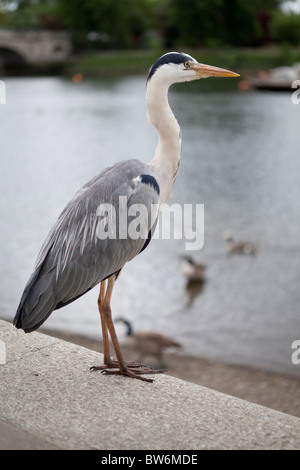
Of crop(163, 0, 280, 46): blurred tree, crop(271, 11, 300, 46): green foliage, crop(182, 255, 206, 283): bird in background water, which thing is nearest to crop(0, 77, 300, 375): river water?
crop(182, 255, 206, 283): bird in background water

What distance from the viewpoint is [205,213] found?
14.8m

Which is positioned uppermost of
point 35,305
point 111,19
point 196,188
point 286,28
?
point 111,19

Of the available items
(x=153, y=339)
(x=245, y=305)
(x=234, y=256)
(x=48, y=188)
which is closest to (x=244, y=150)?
(x=48, y=188)

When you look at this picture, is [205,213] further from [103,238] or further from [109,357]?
[103,238]

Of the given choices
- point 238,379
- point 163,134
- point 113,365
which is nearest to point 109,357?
point 113,365

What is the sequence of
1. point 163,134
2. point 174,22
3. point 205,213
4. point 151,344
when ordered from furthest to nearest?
point 174,22 < point 205,213 < point 151,344 < point 163,134

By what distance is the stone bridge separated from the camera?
73.0m

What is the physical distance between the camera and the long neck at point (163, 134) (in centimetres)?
363

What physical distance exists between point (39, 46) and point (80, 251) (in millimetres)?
75038

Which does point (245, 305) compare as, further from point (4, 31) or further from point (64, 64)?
point (4, 31)

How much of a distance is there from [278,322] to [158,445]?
6.62m

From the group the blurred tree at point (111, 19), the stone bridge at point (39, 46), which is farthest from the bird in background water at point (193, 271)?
the stone bridge at point (39, 46)

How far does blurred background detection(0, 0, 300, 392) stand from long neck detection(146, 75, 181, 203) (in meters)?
4.55

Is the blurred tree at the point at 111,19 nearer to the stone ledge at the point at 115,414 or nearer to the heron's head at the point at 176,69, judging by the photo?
the heron's head at the point at 176,69
